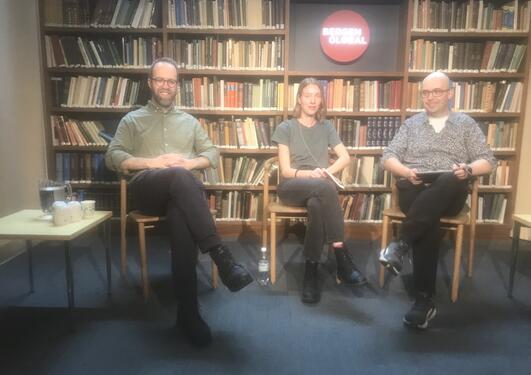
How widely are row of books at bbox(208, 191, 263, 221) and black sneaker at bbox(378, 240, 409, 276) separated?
5.14 ft

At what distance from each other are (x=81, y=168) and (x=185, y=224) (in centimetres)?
186

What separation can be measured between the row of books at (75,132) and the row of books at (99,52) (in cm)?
43

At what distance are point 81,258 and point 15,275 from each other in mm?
422

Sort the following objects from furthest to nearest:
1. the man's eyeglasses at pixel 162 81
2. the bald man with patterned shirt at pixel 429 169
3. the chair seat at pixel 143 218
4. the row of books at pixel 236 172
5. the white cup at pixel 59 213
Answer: the row of books at pixel 236 172, the man's eyeglasses at pixel 162 81, the chair seat at pixel 143 218, the bald man with patterned shirt at pixel 429 169, the white cup at pixel 59 213

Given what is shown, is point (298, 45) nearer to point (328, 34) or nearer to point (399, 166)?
point (328, 34)

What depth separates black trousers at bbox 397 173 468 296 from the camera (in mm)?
2074

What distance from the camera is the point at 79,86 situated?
10.9 ft

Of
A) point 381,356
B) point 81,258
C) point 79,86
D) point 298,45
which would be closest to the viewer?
point 381,356

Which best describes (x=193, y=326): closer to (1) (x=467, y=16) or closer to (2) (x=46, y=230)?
(2) (x=46, y=230)

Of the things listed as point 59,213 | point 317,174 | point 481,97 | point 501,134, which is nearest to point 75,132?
point 59,213

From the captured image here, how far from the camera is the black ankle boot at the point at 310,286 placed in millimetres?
2258

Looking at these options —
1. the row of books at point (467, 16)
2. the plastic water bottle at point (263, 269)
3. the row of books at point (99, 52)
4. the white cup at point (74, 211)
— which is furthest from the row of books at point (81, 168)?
the row of books at point (467, 16)

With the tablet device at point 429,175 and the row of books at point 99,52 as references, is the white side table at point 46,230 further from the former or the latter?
the tablet device at point 429,175

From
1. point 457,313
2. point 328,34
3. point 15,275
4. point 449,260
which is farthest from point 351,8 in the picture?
point 15,275
